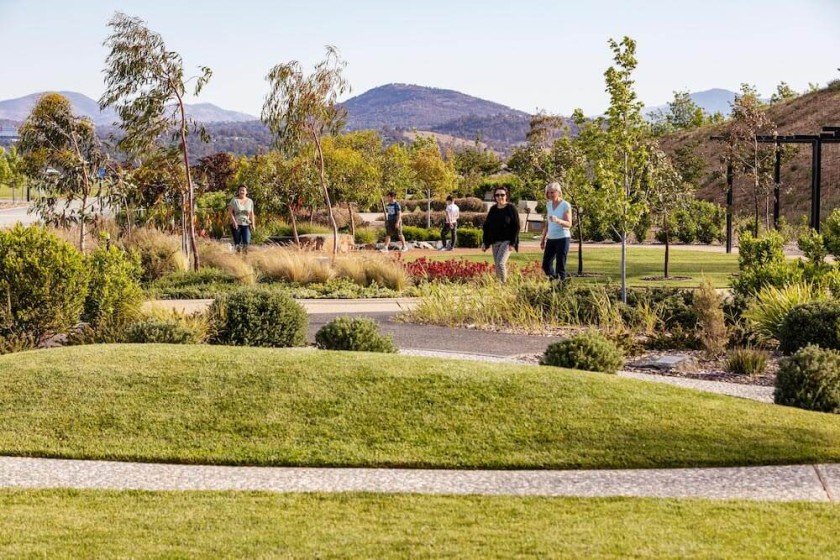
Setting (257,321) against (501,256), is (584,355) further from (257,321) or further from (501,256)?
(501,256)

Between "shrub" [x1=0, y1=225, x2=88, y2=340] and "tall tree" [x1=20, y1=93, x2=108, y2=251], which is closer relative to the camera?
"shrub" [x1=0, y1=225, x2=88, y2=340]

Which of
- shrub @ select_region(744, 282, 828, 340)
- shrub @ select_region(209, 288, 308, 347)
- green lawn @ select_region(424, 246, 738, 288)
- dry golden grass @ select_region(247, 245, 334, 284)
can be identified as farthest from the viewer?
green lawn @ select_region(424, 246, 738, 288)

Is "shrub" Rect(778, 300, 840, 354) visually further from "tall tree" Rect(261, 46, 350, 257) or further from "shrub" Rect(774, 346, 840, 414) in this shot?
"tall tree" Rect(261, 46, 350, 257)

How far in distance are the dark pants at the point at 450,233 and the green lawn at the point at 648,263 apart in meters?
2.19

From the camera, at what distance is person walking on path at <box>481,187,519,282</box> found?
1616 centimetres

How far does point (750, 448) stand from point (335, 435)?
2922 mm

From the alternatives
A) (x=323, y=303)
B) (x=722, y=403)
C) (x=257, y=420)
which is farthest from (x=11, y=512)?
(x=323, y=303)

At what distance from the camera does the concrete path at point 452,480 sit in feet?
21.8

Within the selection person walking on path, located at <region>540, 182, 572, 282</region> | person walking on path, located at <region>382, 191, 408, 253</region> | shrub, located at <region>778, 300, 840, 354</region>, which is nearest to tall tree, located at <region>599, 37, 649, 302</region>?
person walking on path, located at <region>540, 182, 572, 282</region>

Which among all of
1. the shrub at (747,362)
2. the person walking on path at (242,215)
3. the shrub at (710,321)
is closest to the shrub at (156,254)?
the person walking on path at (242,215)

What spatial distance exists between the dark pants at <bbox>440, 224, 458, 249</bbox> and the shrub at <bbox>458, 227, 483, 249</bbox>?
0.21 metres

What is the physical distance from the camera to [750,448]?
7570 mm

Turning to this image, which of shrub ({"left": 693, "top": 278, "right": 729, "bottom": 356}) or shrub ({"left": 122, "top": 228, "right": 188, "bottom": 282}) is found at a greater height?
shrub ({"left": 122, "top": 228, "right": 188, "bottom": 282})

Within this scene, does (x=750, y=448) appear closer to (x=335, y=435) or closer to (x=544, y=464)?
(x=544, y=464)
